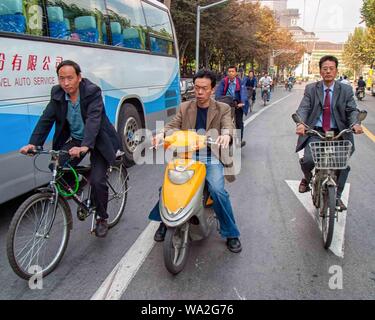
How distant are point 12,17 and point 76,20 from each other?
1.45m

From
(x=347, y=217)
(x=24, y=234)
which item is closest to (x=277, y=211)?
(x=347, y=217)

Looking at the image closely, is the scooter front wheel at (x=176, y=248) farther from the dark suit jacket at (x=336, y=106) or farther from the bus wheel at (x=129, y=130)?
the bus wheel at (x=129, y=130)

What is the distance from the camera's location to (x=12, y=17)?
14.3 ft

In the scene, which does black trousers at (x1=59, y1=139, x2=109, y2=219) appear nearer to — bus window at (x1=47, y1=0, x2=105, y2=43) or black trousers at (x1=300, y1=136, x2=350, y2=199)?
bus window at (x1=47, y1=0, x2=105, y2=43)

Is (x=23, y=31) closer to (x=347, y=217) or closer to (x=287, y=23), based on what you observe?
(x=347, y=217)

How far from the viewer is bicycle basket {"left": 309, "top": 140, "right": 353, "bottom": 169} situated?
149 inches

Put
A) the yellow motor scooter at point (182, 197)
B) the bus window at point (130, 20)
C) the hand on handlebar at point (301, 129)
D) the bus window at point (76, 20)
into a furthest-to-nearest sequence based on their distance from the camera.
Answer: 1. the bus window at point (130, 20)
2. the bus window at point (76, 20)
3. the hand on handlebar at point (301, 129)
4. the yellow motor scooter at point (182, 197)

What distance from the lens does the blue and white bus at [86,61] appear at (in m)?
4.32

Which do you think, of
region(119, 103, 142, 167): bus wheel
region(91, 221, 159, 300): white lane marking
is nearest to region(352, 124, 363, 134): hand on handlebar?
region(91, 221, 159, 300): white lane marking

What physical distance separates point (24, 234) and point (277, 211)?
2.99m

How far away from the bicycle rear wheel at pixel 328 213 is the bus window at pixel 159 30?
556 cm

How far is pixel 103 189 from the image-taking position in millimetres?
3936

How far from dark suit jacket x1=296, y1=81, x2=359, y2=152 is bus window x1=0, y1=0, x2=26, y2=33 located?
3.29 metres

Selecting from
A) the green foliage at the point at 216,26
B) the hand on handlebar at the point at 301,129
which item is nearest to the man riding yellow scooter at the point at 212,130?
the hand on handlebar at the point at 301,129
